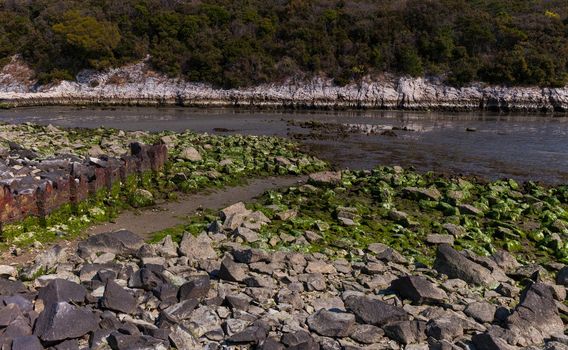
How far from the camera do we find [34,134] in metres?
22.9

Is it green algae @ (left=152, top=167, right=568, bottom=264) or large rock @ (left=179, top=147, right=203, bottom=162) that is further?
large rock @ (left=179, top=147, right=203, bottom=162)

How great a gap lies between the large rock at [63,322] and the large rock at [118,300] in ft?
1.05

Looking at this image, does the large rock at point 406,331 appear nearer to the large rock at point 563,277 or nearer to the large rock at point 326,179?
the large rock at point 563,277

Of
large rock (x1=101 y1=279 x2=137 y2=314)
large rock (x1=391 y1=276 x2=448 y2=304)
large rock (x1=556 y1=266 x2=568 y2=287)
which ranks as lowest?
large rock (x1=556 y1=266 x2=568 y2=287)

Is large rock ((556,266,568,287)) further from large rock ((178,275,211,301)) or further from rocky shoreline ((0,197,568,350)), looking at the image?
large rock ((178,275,211,301))

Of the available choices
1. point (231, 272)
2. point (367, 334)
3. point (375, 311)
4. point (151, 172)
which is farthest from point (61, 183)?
point (367, 334)

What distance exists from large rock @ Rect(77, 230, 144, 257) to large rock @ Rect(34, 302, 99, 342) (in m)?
2.57

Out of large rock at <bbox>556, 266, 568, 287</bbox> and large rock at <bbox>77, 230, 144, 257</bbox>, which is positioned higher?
large rock at <bbox>77, 230, 144, 257</bbox>

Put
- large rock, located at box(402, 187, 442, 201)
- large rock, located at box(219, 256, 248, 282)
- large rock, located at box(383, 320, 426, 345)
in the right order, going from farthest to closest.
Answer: large rock, located at box(402, 187, 442, 201), large rock, located at box(219, 256, 248, 282), large rock, located at box(383, 320, 426, 345)

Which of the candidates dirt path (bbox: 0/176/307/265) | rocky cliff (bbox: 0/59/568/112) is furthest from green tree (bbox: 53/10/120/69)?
dirt path (bbox: 0/176/307/265)

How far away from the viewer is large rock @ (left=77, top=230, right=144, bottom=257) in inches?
329

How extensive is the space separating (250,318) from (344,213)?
6.21 meters

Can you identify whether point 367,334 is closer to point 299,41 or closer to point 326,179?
point 326,179

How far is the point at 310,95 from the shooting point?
179 feet
